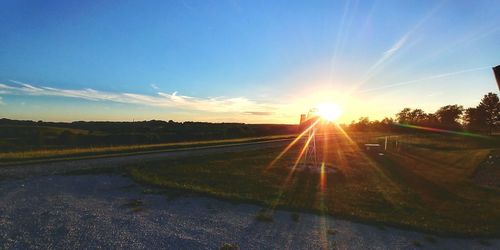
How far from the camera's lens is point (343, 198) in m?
13.0

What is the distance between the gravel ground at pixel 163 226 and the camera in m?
7.46

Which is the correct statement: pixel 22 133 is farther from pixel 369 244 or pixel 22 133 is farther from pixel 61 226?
pixel 369 244

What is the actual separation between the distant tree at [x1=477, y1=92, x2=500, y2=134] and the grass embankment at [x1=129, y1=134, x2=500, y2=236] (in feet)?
210

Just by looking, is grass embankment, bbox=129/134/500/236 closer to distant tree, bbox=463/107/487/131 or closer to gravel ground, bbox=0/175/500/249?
gravel ground, bbox=0/175/500/249

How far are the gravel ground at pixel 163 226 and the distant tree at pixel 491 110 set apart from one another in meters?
79.3

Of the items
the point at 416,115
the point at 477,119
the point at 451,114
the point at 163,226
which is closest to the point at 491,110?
the point at 477,119

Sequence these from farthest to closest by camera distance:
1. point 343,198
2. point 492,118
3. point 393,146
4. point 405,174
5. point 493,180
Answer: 1. point 492,118
2. point 393,146
3. point 405,174
4. point 493,180
5. point 343,198

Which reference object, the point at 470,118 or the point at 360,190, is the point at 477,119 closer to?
the point at 470,118

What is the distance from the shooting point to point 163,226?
334 inches

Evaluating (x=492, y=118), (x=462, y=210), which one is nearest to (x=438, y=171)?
(x=462, y=210)

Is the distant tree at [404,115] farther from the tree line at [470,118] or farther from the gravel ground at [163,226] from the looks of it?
the gravel ground at [163,226]

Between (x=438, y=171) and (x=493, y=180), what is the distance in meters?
3.98

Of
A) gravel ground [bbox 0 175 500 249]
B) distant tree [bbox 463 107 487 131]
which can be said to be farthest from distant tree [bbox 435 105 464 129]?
gravel ground [bbox 0 175 500 249]

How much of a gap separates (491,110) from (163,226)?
85.6m
